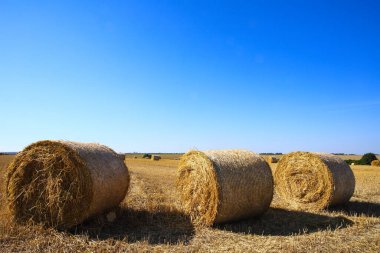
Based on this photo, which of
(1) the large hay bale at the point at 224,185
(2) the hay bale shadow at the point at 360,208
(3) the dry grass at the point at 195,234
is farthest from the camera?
(2) the hay bale shadow at the point at 360,208

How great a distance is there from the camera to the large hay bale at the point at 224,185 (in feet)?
27.1

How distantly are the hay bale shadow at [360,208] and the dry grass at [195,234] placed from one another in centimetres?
5

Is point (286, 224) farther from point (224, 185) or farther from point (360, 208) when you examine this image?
point (360, 208)

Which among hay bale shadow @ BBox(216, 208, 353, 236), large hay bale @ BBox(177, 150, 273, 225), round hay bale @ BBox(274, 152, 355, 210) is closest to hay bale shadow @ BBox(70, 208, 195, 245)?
large hay bale @ BBox(177, 150, 273, 225)

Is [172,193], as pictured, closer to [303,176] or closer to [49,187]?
[303,176]

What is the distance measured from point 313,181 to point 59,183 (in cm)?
695

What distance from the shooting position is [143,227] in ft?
26.4

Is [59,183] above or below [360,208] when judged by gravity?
above

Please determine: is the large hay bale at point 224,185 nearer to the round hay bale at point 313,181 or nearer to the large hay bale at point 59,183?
the large hay bale at point 59,183

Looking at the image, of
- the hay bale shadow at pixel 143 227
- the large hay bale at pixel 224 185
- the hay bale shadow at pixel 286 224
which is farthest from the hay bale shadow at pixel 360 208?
the hay bale shadow at pixel 143 227

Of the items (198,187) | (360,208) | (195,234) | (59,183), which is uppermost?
(59,183)

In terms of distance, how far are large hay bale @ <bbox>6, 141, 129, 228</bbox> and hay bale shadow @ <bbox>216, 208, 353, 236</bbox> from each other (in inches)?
104

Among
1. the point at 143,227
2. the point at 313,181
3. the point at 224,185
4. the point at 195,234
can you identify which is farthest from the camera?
the point at 313,181

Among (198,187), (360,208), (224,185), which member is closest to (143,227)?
(198,187)
